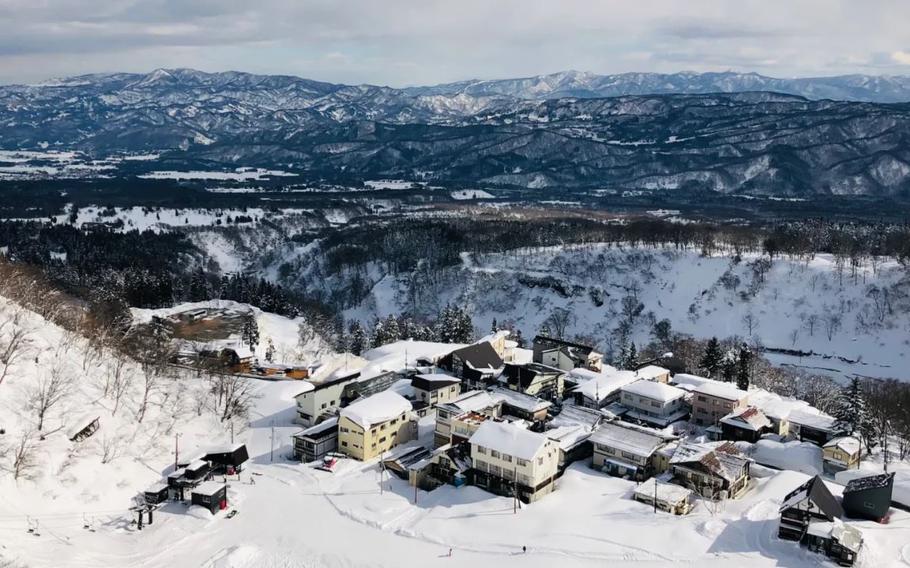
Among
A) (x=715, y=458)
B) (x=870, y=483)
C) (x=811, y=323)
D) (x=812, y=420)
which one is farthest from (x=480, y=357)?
(x=811, y=323)

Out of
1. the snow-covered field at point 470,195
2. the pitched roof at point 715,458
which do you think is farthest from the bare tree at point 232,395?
the snow-covered field at point 470,195

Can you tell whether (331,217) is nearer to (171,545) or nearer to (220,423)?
(220,423)

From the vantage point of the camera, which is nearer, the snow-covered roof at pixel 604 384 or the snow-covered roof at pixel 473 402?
the snow-covered roof at pixel 473 402

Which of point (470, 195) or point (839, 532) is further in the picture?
point (470, 195)

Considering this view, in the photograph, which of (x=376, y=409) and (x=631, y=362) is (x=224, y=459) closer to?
(x=376, y=409)

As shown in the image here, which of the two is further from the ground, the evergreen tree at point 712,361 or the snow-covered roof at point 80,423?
the snow-covered roof at point 80,423

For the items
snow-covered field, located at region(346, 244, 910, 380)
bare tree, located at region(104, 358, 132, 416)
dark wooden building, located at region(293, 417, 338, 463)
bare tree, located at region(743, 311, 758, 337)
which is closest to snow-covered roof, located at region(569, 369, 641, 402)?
dark wooden building, located at region(293, 417, 338, 463)

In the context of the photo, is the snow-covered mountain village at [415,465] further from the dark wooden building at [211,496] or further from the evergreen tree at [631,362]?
the evergreen tree at [631,362]

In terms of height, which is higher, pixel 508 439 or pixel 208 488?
pixel 508 439
